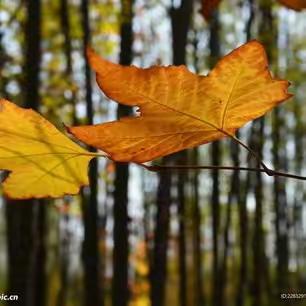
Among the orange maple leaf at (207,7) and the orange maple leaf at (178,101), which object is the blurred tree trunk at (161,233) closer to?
the orange maple leaf at (207,7)

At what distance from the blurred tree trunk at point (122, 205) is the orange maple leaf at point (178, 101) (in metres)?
3.68

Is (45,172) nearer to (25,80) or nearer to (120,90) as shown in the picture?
(120,90)

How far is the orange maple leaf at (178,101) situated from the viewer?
41 centimetres

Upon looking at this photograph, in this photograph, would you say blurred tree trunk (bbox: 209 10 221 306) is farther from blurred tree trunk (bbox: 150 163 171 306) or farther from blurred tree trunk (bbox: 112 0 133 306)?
blurred tree trunk (bbox: 112 0 133 306)

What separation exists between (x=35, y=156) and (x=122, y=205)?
12.4 feet

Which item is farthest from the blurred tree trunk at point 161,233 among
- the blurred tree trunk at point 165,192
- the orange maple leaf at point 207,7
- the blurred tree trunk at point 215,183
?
the orange maple leaf at point 207,7

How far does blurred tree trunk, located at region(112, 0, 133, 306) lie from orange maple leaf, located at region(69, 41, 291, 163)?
145 inches

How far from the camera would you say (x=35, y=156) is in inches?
17.5

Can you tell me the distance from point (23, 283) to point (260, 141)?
4.36 metres

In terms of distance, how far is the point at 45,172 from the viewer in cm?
45

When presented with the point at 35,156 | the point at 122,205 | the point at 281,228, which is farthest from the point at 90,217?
the point at 281,228

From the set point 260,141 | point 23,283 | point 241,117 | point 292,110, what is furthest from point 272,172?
point 292,110

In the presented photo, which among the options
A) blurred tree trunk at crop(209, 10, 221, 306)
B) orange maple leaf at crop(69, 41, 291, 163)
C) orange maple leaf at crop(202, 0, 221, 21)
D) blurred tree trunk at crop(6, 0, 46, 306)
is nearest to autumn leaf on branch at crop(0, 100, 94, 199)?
orange maple leaf at crop(69, 41, 291, 163)

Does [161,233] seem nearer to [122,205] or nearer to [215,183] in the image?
[122,205]
